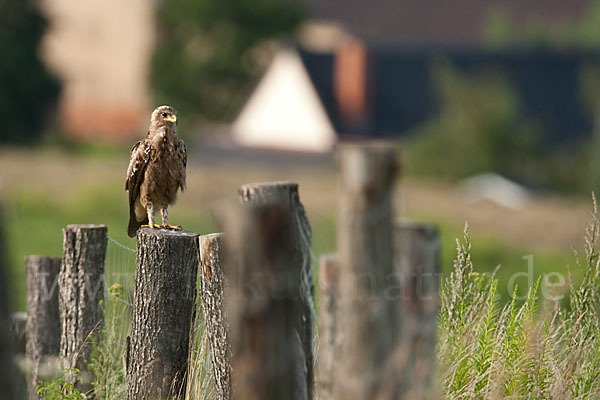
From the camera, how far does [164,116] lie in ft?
17.1

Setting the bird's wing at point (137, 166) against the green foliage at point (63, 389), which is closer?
the green foliage at point (63, 389)

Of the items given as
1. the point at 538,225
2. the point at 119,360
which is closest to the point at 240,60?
the point at 538,225

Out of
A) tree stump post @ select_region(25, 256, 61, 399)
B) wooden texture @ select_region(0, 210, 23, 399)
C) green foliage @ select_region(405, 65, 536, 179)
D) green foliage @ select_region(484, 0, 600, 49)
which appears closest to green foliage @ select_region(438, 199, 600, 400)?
wooden texture @ select_region(0, 210, 23, 399)

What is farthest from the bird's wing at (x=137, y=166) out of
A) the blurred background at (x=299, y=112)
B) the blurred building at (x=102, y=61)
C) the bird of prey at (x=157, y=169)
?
the blurred building at (x=102, y=61)

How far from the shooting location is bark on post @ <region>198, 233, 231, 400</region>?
4.79 metres

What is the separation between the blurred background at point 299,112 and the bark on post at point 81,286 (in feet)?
33.9

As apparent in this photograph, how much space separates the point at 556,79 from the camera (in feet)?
153

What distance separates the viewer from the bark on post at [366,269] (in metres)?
3.26

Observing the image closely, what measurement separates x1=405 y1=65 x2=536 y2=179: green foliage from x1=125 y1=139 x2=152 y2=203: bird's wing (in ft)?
92.0

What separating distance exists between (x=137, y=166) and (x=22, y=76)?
35.0 m

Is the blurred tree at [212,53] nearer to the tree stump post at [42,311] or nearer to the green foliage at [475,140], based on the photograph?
the green foliage at [475,140]

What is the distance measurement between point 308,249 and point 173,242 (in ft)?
3.06

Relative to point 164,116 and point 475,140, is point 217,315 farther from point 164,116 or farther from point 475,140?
point 475,140

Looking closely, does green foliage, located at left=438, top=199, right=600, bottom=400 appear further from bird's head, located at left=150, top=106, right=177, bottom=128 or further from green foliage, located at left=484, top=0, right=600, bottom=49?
green foliage, located at left=484, top=0, right=600, bottom=49
